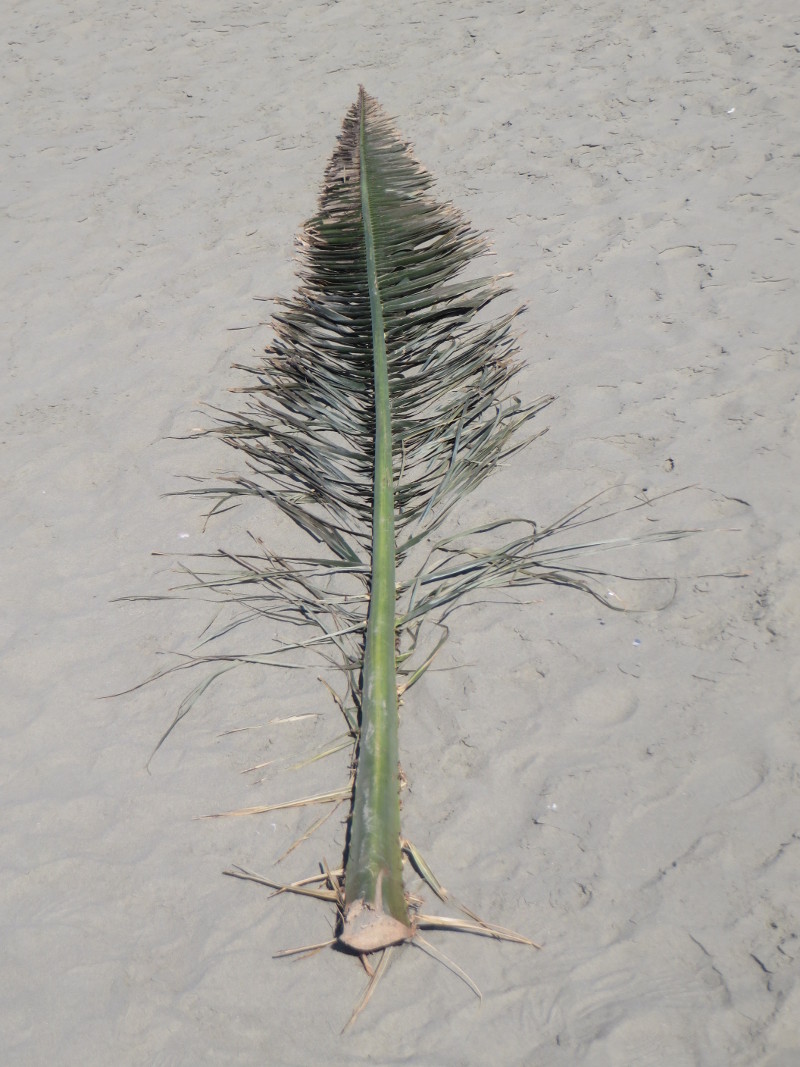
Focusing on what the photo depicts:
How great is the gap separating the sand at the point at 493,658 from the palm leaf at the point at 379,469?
0.09 metres

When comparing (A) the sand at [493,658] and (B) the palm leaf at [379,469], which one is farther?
(B) the palm leaf at [379,469]

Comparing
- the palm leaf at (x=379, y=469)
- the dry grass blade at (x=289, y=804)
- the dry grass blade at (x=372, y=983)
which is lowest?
the dry grass blade at (x=372, y=983)

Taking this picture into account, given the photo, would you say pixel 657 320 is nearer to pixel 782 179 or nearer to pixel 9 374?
pixel 782 179

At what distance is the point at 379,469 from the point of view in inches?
85.1

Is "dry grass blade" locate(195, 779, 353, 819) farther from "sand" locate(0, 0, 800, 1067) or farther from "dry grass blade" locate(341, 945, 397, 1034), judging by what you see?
"dry grass blade" locate(341, 945, 397, 1034)

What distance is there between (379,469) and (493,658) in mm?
592

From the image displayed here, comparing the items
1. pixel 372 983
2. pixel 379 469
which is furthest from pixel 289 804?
pixel 379 469

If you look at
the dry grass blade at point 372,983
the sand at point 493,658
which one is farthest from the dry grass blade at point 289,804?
the dry grass blade at point 372,983

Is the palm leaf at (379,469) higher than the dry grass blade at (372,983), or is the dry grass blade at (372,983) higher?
the palm leaf at (379,469)

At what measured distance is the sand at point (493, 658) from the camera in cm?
132

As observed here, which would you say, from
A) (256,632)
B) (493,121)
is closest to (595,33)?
(493,121)

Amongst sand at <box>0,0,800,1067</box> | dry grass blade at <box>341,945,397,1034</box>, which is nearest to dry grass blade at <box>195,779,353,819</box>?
sand at <box>0,0,800,1067</box>

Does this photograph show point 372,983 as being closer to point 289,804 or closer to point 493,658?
point 289,804

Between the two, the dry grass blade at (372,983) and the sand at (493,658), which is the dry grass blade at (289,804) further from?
the dry grass blade at (372,983)
